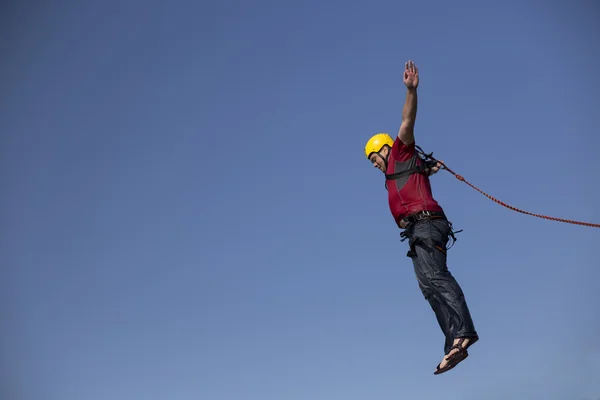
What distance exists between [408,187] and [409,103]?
1.68m

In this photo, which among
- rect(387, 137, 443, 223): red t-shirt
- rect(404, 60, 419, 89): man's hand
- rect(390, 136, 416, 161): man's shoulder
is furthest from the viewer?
rect(387, 137, 443, 223): red t-shirt

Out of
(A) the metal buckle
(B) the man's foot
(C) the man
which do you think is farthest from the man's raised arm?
(B) the man's foot

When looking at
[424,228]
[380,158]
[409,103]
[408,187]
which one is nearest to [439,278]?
[424,228]

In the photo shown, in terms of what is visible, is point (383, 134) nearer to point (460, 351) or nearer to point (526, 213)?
point (526, 213)

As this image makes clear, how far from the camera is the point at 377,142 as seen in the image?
13.6m

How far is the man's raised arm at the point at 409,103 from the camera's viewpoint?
1178cm

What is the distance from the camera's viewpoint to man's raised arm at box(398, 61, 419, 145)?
1178 centimetres

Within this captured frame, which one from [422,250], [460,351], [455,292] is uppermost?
[422,250]

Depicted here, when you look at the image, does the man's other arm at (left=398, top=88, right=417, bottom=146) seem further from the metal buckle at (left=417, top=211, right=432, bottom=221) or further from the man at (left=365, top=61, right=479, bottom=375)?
the metal buckle at (left=417, top=211, right=432, bottom=221)

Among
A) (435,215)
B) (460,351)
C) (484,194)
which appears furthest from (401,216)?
(460,351)

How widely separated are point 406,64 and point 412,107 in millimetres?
721

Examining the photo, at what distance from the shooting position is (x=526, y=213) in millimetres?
12680

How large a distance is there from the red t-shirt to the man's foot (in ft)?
7.96

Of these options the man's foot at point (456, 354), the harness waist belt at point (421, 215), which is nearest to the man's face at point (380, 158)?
the harness waist belt at point (421, 215)
